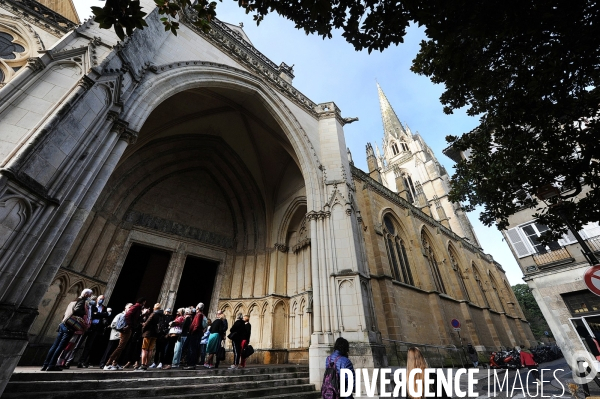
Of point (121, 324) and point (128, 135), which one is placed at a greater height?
point (128, 135)

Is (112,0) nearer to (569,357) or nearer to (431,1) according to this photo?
(431,1)

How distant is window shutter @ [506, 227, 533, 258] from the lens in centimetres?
1060

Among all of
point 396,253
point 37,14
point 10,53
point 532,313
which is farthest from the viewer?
point 532,313

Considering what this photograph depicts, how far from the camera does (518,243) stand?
10.9 meters

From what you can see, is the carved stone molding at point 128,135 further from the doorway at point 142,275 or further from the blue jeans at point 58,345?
the doorway at point 142,275

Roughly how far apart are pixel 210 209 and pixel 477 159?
9716 mm

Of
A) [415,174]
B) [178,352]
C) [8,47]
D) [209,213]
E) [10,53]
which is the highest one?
[415,174]

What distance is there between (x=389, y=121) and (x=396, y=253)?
36.3m

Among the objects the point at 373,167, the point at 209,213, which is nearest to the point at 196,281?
the point at 209,213

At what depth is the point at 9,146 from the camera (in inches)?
127

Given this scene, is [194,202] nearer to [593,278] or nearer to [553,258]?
[593,278]

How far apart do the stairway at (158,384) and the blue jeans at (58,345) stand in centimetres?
21

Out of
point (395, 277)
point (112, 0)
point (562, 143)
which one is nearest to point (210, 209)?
point (395, 277)

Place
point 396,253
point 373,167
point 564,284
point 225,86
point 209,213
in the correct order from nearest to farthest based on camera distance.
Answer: point 225,86 < point 564,284 < point 209,213 < point 396,253 < point 373,167
